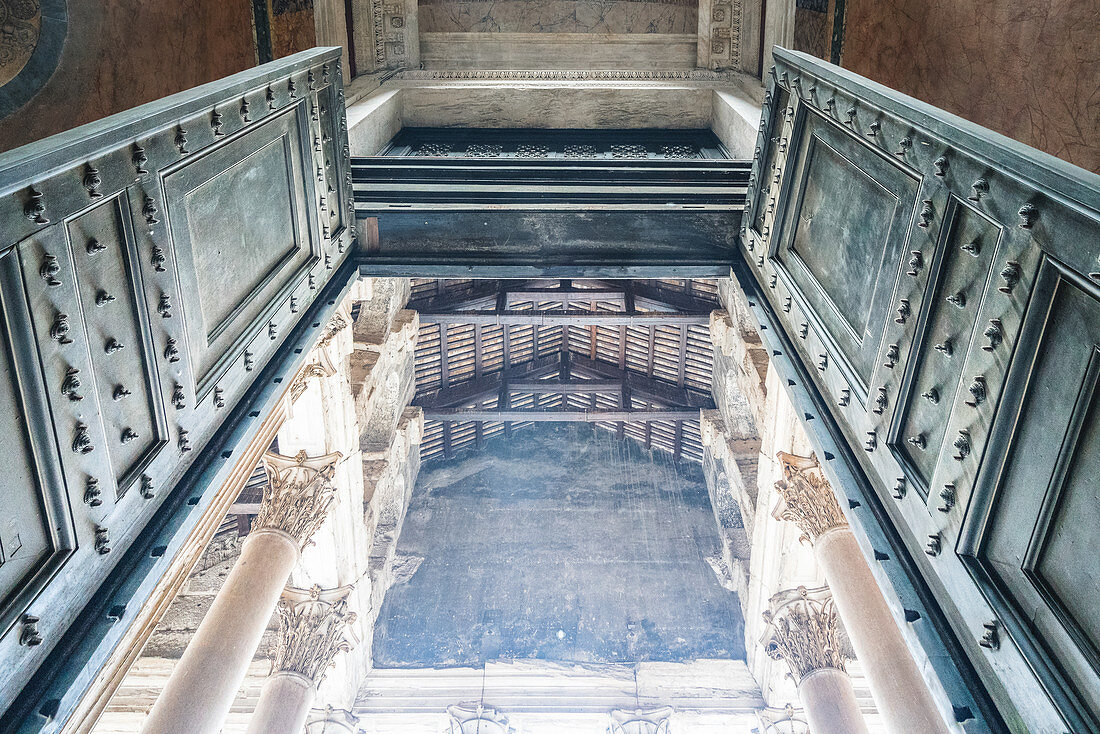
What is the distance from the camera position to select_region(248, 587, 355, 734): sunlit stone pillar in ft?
21.7

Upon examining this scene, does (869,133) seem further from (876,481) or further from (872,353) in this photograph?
(876,481)

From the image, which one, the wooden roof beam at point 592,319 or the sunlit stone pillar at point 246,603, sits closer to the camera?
the sunlit stone pillar at point 246,603

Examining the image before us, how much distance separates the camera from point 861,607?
412 cm

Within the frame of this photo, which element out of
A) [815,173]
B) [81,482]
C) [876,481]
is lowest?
[876,481]

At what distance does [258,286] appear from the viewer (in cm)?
282

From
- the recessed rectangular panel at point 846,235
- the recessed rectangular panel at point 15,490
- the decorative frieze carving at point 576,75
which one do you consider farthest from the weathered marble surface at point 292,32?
the recessed rectangular panel at point 15,490

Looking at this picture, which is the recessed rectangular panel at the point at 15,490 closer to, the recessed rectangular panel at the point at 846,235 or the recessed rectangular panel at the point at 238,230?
the recessed rectangular panel at the point at 238,230

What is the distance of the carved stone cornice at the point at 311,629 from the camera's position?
274 inches

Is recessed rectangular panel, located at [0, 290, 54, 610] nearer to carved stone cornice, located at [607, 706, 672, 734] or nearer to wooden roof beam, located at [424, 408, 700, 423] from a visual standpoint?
carved stone cornice, located at [607, 706, 672, 734]

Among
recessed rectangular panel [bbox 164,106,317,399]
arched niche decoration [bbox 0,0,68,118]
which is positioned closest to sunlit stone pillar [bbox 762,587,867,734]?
recessed rectangular panel [bbox 164,106,317,399]

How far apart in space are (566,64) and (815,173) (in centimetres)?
578

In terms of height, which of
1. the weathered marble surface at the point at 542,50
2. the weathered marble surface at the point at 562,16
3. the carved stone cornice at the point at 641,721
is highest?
the weathered marble surface at the point at 562,16

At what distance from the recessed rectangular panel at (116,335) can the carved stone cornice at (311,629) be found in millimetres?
5687

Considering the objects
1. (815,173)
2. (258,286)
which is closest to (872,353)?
(815,173)
